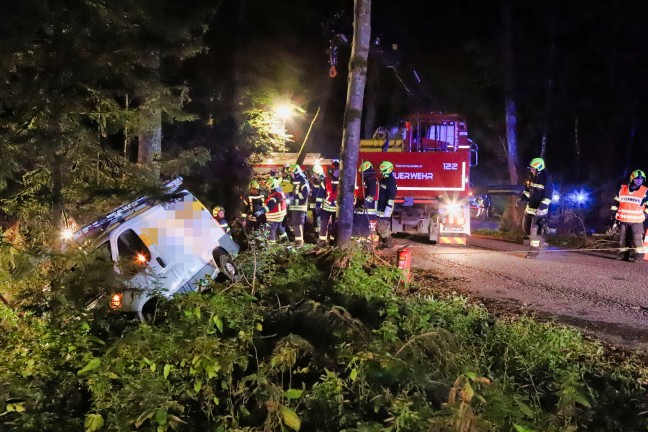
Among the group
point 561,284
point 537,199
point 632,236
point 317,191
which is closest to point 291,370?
point 561,284

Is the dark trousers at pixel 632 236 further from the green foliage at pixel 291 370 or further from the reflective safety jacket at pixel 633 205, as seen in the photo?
the green foliage at pixel 291 370

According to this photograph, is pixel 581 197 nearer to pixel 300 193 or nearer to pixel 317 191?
pixel 317 191

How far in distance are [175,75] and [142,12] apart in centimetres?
532

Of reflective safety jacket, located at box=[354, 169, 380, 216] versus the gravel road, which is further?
reflective safety jacket, located at box=[354, 169, 380, 216]

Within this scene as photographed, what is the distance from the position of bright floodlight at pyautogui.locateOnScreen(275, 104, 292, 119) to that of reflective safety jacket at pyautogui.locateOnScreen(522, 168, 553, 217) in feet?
26.2

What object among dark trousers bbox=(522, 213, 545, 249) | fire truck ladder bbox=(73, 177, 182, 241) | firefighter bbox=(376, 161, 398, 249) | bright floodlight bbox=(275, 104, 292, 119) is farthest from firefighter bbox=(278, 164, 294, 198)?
fire truck ladder bbox=(73, 177, 182, 241)

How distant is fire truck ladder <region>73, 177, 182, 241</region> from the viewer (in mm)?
5762

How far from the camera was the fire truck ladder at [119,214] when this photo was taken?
18.9 feet

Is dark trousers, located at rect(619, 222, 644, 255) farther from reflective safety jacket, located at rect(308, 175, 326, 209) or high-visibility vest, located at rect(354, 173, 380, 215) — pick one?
reflective safety jacket, located at rect(308, 175, 326, 209)

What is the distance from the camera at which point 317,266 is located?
7.42 metres

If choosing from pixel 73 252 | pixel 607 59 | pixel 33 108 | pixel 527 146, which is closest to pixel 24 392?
pixel 73 252

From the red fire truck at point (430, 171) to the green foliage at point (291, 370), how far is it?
249 inches

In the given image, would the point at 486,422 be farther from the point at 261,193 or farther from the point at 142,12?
the point at 261,193

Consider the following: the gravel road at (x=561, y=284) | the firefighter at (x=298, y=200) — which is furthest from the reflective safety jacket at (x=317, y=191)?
the gravel road at (x=561, y=284)
